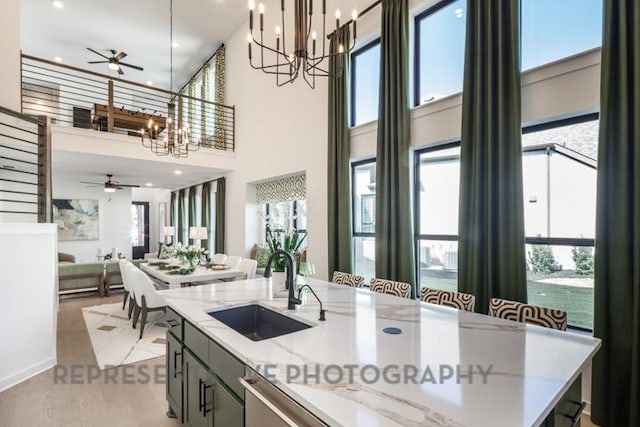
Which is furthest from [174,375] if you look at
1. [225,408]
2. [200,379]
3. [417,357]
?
[417,357]

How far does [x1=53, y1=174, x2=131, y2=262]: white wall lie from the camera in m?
9.09

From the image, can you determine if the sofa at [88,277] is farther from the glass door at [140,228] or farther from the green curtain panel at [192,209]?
the glass door at [140,228]

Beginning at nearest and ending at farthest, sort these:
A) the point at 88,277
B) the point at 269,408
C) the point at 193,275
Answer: the point at 269,408 < the point at 193,275 < the point at 88,277

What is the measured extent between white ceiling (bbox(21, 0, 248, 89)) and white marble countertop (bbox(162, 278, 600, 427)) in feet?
22.4

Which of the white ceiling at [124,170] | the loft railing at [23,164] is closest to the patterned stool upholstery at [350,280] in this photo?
the loft railing at [23,164]

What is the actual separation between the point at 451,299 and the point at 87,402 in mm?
3038

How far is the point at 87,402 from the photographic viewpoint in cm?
275

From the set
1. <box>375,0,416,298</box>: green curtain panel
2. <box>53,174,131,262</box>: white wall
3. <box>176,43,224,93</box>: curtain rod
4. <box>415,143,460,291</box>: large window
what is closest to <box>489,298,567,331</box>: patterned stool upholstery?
<box>415,143,460,291</box>: large window

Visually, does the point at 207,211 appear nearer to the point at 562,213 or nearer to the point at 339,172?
the point at 339,172

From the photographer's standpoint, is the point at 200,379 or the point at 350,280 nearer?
the point at 200,379

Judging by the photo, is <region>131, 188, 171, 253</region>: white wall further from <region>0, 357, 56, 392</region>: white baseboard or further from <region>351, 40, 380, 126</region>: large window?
<region>351, 40, 380, 126</region>: large window

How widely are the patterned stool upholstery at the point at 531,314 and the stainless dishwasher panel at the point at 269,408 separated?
1655 millimetres

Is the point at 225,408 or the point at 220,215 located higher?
the point at 220,215

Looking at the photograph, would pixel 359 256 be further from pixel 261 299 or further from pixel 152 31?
pixel 152 31
